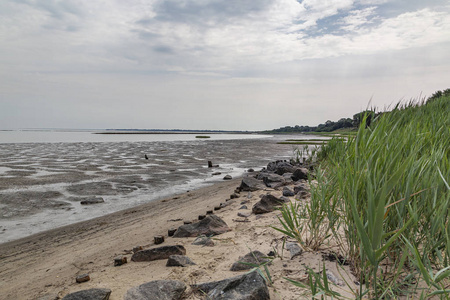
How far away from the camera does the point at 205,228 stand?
5.01m

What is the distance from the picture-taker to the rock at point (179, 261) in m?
3.53

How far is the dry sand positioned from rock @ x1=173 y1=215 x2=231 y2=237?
0.19 metres

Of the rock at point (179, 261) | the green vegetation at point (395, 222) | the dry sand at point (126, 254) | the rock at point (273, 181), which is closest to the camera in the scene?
the green vegetation at point (395, 222)

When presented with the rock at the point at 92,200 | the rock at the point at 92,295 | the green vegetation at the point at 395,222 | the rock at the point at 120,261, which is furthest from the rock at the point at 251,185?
the rock at the point at 92,295

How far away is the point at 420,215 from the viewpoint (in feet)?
7.86

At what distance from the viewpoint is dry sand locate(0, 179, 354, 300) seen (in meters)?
3.11

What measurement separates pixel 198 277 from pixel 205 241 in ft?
4.13

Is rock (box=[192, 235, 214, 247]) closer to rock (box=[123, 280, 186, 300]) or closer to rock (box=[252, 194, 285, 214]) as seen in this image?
rock (box=[123, 280, 186, 300])

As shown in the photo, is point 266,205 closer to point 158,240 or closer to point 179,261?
point 158,240

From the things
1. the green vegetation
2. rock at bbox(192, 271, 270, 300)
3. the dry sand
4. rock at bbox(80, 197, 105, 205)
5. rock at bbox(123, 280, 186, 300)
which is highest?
the green vegetation

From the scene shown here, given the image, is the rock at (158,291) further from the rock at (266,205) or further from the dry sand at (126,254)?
the rock at (266,205)

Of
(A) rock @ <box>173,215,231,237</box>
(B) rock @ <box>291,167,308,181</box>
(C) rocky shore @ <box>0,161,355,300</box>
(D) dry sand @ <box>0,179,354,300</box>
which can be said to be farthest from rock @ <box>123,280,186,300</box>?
(B) rock @ <box>291,167,308,181</box>

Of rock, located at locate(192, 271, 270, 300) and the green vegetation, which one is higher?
the green vegetation

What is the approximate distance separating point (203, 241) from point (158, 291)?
1.69m
